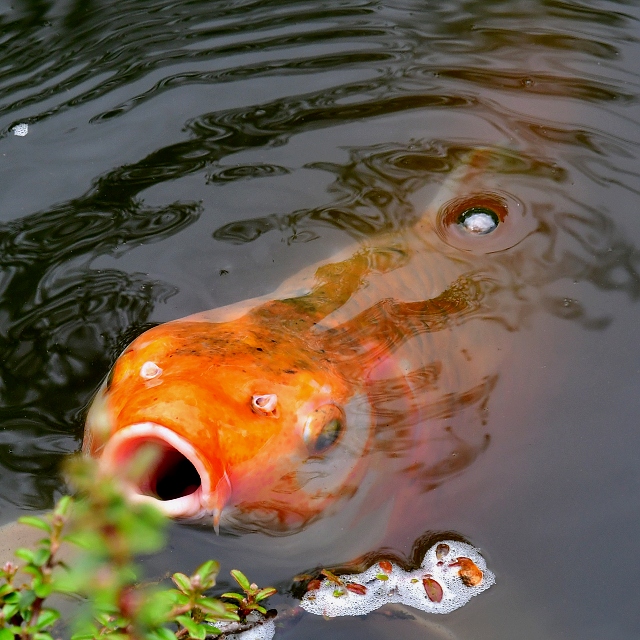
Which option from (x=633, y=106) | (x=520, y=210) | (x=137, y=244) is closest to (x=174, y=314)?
(x=137, y=244)

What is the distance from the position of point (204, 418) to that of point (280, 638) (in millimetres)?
812

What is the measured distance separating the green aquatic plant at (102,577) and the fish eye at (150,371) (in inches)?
27.4

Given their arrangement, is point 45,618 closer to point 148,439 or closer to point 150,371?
point 148,439

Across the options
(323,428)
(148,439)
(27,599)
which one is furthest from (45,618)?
(323,428)

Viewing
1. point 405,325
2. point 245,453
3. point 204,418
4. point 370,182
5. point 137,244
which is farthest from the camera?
point 370,182

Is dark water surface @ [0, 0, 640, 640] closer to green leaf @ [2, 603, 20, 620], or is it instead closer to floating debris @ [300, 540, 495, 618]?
floating debris @ [300, 540, 495, 618]

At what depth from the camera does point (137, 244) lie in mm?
3832

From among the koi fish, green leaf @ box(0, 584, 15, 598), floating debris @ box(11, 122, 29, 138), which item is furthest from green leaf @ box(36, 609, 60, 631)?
floating debris @ box(11, 122, 29, 138)

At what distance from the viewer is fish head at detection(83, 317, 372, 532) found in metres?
2.30

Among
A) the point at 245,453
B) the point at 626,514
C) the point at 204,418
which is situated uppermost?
the point at 204,418

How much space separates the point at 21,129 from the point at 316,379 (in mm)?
2453

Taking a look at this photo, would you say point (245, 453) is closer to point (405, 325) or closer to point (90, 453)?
point (90, 453)

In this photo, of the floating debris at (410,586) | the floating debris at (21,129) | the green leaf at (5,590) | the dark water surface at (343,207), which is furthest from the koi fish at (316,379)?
the floating debris at (21,129)

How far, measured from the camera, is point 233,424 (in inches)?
97.7
